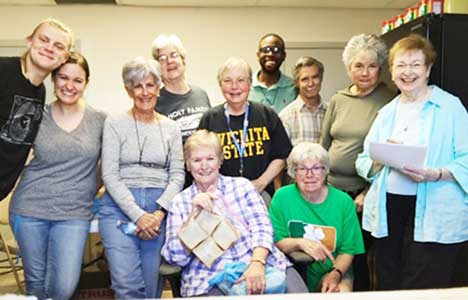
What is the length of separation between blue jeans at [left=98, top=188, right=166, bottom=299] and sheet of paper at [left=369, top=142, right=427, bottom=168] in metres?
1.03

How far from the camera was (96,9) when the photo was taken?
4.41 metres

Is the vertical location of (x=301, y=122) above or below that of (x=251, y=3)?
below

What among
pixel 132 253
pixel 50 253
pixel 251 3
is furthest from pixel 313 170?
pixel 251 3

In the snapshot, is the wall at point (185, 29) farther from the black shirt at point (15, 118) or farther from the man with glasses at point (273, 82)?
the black shirt at point (15, 118)

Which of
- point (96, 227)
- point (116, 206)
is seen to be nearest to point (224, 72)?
point (116, 206)

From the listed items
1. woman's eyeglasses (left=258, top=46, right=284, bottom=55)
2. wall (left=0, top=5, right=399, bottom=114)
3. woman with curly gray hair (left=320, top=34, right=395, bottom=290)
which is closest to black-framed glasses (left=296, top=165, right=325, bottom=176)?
woman with curly gray hair (left=320, top=34, right=395, bottom=290)

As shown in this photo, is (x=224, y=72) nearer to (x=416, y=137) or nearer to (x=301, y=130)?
(x=301, y=130)

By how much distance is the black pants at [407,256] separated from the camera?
78.1 inches

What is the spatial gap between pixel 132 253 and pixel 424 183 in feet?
4.52

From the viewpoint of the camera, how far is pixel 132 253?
2.10m

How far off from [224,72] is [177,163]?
54cm

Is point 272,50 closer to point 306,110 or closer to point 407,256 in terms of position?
point 306,110

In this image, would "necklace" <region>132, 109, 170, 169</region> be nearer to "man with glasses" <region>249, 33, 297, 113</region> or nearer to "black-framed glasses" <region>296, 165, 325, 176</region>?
"black-framed glasses" <region>296, 165, 325, 176</region>

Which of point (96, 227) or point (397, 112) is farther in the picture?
point (96, 227)
